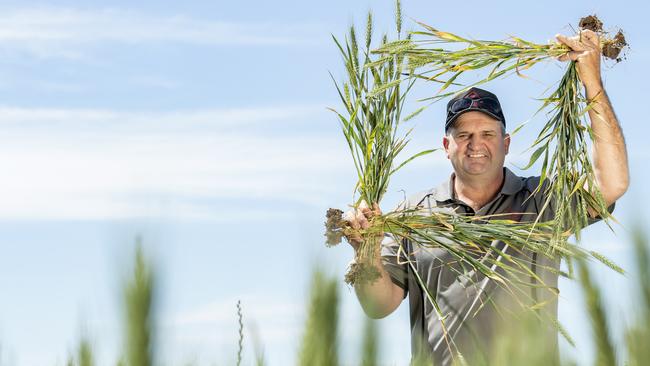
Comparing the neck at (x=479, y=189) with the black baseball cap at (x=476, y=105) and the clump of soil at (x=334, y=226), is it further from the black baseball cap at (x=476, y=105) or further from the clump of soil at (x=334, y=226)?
the clump of soil at (x=334, y=226)

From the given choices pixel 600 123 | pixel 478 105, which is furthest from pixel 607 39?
pixel 478 105

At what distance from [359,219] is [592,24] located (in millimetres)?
1192

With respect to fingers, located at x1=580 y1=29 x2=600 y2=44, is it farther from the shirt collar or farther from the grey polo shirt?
the shirt collar

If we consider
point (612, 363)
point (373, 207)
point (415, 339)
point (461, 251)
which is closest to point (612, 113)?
point (461, 251)

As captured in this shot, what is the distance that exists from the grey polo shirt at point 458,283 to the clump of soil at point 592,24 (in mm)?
818

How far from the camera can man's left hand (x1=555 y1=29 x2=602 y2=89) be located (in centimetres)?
300

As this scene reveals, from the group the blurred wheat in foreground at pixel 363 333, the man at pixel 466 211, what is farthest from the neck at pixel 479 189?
the blurred wheat in foreground at pixel 363 333

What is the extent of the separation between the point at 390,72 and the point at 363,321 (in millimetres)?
2315

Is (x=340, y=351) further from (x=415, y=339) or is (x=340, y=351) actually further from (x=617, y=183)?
(x=415, y=339)

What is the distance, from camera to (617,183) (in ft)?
11.0

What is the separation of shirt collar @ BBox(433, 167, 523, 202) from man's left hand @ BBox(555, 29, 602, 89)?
0.89 meters

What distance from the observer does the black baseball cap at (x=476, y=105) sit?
3830 mm

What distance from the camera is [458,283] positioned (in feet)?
12.0

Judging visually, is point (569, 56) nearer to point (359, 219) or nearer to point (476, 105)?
point (476, 105)
